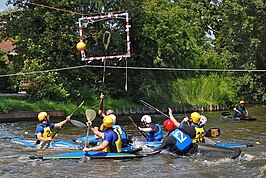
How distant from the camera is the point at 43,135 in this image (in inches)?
448

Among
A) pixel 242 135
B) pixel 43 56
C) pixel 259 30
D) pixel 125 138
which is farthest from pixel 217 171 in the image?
pixel 259 30

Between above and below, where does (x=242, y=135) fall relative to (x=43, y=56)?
below

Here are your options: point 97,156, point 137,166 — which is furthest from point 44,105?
point 137,166

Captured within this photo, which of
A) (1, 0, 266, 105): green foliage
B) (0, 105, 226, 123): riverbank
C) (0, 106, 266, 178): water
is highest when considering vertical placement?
(1, 0, 266, 105): green foliage

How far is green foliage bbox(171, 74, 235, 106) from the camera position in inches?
1030

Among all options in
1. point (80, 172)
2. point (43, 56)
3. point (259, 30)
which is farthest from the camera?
point (259, 30)

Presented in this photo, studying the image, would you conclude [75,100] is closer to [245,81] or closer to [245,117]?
[245,117]

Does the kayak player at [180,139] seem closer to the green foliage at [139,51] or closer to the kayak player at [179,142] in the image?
the kayak player at [179,142]

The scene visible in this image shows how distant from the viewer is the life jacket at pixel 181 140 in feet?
33.2

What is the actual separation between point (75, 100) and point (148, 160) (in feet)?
42.4

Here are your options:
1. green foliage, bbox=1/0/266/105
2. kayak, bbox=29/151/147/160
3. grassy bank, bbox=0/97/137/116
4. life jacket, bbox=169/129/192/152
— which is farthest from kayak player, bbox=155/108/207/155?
green foliage, bbox=1/0/266/105

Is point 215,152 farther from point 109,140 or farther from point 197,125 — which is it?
point 109,140

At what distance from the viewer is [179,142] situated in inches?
403

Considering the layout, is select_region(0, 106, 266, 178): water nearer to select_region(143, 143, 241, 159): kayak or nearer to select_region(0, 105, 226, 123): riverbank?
select_region(143, 143, 241, 159): kayak
